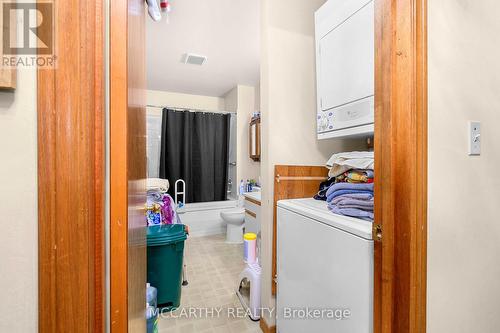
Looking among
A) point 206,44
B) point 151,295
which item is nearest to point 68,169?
point 151,295

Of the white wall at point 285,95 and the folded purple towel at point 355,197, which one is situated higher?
the white wall at point 285,95

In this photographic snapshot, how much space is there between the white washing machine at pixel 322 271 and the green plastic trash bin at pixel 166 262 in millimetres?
857

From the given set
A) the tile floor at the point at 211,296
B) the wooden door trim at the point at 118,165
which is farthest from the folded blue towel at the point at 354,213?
the tile floor at the point at 211,296

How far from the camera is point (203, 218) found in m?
3.78

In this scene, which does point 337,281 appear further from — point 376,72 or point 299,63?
point 299,63

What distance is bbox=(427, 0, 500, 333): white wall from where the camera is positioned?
687mm

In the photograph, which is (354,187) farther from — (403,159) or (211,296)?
(211,296)

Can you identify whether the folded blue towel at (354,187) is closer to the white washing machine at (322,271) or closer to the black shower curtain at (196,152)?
the white washing machine at (322,271)

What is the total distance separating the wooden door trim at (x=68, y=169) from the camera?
43 centimetres

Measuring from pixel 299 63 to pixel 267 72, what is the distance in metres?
0.27

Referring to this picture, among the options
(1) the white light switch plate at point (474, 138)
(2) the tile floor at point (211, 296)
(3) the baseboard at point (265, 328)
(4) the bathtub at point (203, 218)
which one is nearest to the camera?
(1) the white light switch plate at point (474, 138)

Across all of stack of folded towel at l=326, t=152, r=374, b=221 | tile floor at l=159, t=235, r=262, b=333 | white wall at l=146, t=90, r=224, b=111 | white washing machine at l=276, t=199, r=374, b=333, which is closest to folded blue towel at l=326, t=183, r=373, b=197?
→ stack of folded towel at l=326, t=152, r=374, b=221

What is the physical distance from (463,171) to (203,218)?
3498mm
